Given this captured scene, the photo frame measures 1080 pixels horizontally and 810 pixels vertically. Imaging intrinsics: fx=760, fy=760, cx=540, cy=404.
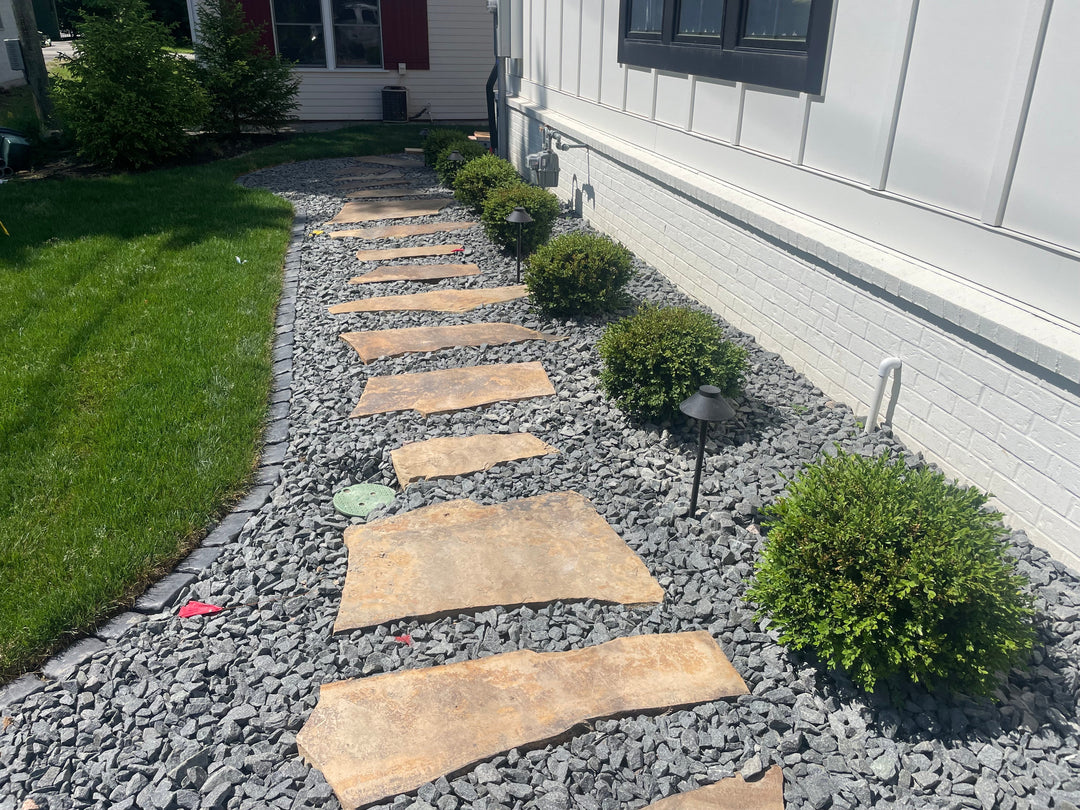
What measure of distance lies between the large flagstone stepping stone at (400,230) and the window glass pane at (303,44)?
28.1 feet

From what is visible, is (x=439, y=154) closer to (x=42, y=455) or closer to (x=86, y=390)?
(x=86, y=390)

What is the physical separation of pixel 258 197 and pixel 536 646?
8.01 meters

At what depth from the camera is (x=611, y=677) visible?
2.47m

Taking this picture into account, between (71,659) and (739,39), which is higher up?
(739,39)

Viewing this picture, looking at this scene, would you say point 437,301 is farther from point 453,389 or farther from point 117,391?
point 117,391

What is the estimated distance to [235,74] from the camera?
39.4ft

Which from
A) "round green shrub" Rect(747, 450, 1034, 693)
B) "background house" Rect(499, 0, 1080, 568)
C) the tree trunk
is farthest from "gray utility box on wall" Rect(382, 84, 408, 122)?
"round green shrub" Rect(747, 450, 1034, 693)

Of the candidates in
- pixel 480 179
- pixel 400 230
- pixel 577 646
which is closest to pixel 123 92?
pixel 400 230

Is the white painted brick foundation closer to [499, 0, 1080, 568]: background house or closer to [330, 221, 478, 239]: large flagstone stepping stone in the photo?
[499, 0, 1080, 568]: background house

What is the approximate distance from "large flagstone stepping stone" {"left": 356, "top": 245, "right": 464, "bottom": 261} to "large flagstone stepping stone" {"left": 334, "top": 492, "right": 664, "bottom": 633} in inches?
168

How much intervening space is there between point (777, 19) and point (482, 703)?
13.4ft

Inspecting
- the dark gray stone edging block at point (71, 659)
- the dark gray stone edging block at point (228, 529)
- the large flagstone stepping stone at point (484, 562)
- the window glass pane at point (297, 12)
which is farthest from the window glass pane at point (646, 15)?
the window glass pane at point (297, 12)

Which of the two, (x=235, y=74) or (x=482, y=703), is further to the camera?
(x=235, y=74)

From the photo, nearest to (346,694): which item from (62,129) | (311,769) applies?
(311,769)
